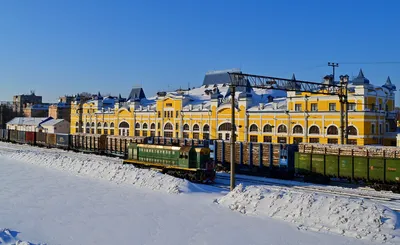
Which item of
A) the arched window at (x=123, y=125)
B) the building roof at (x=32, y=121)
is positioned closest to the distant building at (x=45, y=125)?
the building roof at (x=32, y=121)

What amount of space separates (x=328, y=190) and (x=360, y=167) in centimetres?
293

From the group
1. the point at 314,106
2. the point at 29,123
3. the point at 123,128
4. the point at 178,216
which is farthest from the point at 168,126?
the point at 178,216

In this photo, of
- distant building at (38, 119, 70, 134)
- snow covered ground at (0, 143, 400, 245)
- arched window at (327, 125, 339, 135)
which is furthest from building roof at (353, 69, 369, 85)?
distant building at (38, 119, 70, 134)

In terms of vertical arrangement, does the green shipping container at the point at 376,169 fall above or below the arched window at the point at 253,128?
below

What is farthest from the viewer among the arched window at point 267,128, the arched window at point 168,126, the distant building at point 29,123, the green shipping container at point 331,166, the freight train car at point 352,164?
the distant building at point 29,123

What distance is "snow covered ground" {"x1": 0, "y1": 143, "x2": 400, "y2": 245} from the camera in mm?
16859

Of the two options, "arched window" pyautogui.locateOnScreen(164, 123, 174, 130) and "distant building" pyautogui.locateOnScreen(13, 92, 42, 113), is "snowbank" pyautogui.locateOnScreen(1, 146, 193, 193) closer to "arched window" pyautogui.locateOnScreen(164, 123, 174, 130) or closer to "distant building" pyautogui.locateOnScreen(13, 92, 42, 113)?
"arched window" pyautogui.locateOnScreen(164, 123, 174, 130)

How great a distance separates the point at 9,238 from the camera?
678 inches

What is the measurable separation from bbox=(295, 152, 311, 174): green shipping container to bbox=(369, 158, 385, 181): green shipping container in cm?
456

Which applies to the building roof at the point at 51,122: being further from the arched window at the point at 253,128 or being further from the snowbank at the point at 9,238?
the snowbank at the point at 9,238

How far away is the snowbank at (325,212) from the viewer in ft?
54.2

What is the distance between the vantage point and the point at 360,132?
47781 mm

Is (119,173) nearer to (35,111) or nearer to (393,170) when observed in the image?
(393,170)

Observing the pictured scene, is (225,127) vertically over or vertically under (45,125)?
over
